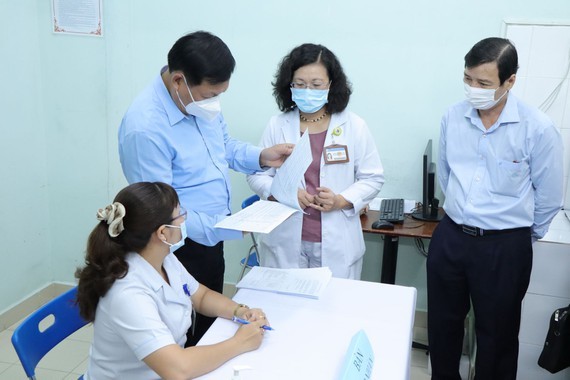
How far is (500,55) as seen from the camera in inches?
77.7

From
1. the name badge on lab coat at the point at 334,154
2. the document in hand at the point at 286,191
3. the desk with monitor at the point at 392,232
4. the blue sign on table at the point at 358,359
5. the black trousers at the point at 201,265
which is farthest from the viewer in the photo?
the desk with monitor at the point at 392,232

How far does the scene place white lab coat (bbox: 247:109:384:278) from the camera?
7.35 feet

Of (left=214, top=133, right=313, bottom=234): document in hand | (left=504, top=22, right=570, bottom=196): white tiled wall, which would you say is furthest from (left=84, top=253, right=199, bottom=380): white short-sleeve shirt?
(left=504, top=22, right=570, bottom=196): white tiled wall

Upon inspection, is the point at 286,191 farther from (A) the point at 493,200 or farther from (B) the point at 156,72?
(B) the point at 156,72

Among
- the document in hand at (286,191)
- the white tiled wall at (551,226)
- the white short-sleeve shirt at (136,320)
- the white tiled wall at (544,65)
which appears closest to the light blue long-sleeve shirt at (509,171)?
the white tiled wall at (551,226)

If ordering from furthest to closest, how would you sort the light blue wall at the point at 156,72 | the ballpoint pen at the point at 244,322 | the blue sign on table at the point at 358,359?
the light blue wall at the point at 156,72 → the ballpoint pen at the point at 244,322 → the blue sign on table at the point at 358,359

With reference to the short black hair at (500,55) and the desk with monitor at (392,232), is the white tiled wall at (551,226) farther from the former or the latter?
the short black hair at (500,55)

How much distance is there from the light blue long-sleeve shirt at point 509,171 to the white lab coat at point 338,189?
0.39 metres

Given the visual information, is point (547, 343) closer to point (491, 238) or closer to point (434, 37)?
point (491, 238)

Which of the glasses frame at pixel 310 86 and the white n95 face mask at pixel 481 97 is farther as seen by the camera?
the glasses frame at pixel 310 86

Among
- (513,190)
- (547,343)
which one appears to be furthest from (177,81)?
(547,343)

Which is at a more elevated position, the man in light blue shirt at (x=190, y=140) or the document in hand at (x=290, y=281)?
the man in light blue shirt at (x=190, y=140)

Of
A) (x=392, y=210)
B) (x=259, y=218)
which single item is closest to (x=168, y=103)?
(x=259, y=218)

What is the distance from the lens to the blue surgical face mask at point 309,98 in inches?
86.2
